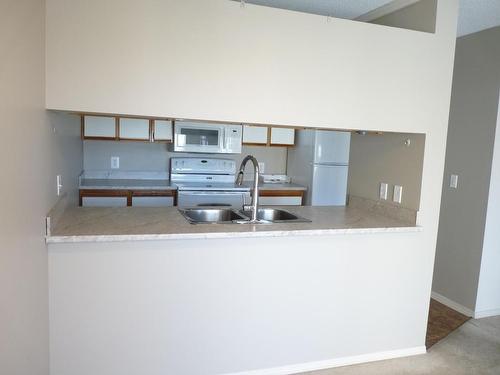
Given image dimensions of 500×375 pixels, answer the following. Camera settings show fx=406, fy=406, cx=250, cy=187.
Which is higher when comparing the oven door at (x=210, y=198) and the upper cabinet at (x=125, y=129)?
the upper cabinet at (x=125, y=129)

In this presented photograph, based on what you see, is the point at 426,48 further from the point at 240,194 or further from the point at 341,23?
the point at 240,194

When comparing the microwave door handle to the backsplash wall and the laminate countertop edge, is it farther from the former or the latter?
the laminate countertop edge

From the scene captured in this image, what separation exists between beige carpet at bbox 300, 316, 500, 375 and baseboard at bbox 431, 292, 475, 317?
0.28 m

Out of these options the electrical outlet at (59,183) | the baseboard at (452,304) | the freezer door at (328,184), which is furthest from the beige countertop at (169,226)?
the freezer door at (328,184)

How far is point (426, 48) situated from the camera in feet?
8.43

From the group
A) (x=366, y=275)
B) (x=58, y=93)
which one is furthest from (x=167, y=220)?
(x=366, y=275)

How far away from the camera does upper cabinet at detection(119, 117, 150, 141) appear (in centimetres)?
436

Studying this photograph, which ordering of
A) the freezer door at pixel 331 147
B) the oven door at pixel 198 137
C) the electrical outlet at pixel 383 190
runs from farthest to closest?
the freezer door at pixel 331 147 → the oven door at pixel 198 137 → the electrical outlet at pixel 383 190

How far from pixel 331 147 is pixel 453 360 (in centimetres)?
260

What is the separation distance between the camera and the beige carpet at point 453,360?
8.48 feet

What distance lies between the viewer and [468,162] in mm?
3510

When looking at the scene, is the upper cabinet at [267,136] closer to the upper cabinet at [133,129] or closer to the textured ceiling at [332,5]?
the upper cabinet at [133,129]

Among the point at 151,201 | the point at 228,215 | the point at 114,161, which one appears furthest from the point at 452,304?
the point at 114,161

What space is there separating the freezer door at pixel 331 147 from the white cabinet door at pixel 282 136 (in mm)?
496
